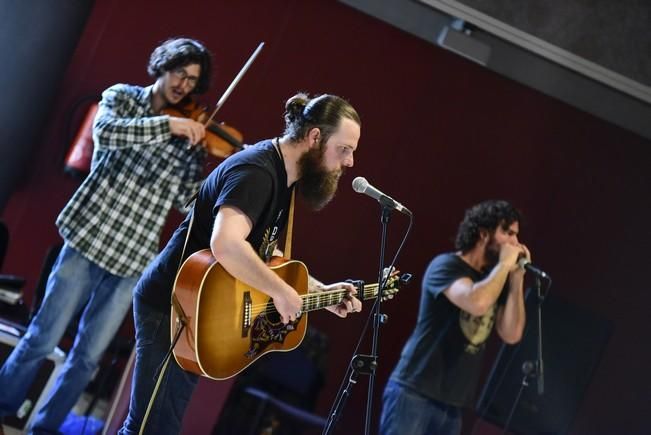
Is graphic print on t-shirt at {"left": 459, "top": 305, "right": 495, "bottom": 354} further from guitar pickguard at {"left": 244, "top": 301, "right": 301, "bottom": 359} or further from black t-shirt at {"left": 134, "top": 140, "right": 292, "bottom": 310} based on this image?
black t-shirt at {"left": 134, "top": 140, "right": 292, "bottom": 310}

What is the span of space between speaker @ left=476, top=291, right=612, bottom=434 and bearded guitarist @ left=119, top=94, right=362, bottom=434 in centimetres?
226

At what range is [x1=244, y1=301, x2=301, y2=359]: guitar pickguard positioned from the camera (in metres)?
2.96

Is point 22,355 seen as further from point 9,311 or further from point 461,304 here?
point 461,304

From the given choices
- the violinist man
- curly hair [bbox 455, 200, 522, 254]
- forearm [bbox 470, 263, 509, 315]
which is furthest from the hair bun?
curly hair [bbox 455, 200, 522, 254]

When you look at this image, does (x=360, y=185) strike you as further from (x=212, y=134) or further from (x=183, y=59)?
(x=183, y=59)

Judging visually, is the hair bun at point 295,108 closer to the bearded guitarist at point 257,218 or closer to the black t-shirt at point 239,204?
the bearded guitarist at point 257,218

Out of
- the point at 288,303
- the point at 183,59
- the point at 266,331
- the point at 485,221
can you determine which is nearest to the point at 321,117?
the point at 288,303

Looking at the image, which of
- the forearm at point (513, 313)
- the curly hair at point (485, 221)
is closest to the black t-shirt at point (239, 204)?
the curly hair at point (485, 221)

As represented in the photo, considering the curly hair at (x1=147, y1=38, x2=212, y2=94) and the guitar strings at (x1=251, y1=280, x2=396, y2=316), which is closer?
the guitar strings at (x1=251, y1=280, x2=396, y2=316)

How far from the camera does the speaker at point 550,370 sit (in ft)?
15.5

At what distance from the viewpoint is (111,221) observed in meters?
3.71

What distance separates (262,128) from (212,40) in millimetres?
578

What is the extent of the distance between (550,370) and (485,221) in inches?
44.5

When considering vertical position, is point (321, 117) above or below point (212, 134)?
above
